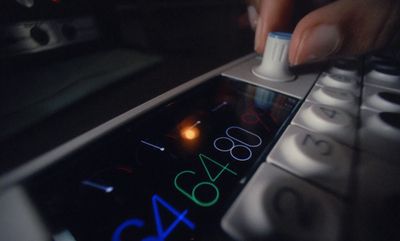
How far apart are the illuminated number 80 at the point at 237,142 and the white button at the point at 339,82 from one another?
0.20 m

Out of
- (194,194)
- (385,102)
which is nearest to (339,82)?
(385,102)

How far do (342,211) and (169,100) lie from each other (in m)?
0.21

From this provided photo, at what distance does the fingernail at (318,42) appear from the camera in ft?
1.22

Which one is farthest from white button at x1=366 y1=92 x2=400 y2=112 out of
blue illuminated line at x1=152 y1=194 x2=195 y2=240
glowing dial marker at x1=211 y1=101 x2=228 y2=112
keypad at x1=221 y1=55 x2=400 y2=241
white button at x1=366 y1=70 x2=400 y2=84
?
blue illuminated line at x1=152 y1=194 x2=195 y2=240

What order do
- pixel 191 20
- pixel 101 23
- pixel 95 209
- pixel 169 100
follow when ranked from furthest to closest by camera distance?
pixel 191 20 → pixel 101 23 → pixel 169 100 → pixel 95 209

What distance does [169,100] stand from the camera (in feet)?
0.92

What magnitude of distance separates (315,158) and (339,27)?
0.98 ft

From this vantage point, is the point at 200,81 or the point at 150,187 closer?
the point at 150,187

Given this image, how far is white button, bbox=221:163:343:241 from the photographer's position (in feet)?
0.51

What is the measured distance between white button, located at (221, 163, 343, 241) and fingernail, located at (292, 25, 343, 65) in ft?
0.86

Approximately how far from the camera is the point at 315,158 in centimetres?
21

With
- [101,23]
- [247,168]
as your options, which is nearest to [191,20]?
[101,23]

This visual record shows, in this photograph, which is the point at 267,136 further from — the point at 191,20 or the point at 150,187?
the point at 191,20

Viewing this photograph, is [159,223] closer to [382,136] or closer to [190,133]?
[190,133]
